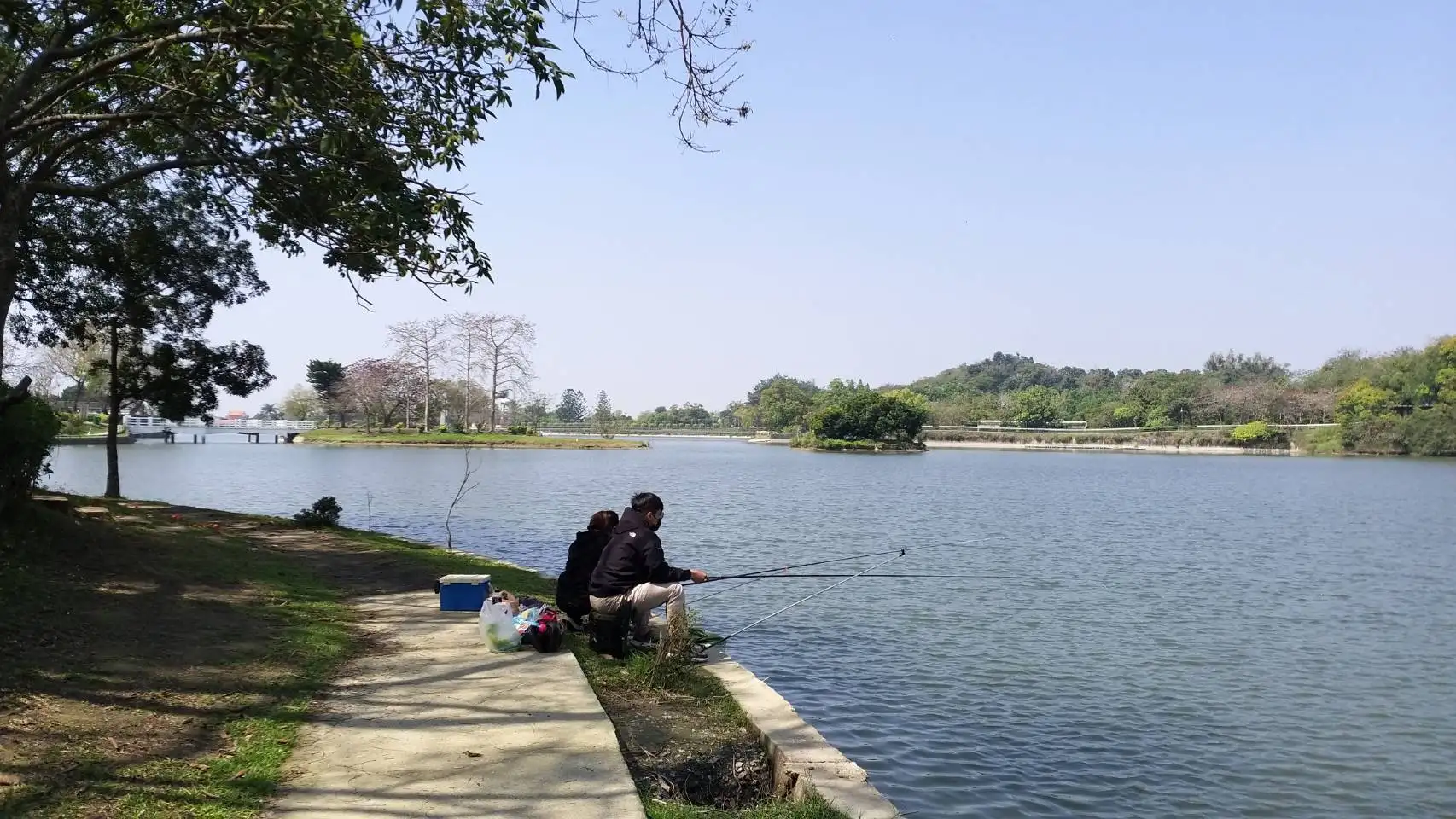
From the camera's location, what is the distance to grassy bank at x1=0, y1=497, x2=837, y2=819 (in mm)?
4730

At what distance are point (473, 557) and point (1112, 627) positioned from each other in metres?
9.61

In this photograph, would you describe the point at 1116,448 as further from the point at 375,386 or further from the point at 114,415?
the point at 114,415

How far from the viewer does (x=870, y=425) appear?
9219cm

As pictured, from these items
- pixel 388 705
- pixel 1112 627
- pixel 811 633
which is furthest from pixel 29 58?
pixel 1112 627

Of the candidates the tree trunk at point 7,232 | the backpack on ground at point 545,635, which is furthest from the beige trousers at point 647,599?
the tree trunk at point 7,232

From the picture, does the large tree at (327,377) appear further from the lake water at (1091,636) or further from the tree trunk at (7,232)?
the tree trunk at (7,232)

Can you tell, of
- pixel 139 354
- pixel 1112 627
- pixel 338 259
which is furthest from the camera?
pixel 139 354

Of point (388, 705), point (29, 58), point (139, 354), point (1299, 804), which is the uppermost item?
point (29, 58)

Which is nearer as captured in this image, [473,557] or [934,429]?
[473,557]

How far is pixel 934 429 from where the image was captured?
12175 cm

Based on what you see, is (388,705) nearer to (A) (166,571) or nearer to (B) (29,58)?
(A) (166,571)

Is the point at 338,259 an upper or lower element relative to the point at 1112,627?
upper

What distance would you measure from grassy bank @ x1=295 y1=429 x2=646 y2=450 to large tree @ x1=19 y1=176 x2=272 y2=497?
5195cm

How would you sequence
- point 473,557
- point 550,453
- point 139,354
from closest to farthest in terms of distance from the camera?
point 473,557 → point 139,354 → point 550,453
